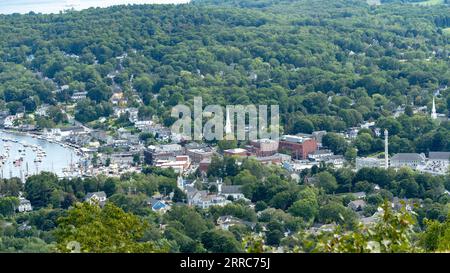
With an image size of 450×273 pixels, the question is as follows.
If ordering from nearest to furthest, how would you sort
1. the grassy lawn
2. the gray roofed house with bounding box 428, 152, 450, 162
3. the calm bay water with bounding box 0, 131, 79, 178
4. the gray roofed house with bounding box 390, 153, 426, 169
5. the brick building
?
the gray roofed house with bounding box 390, 153, 426, 169 < the gray roofed house with bounding box 428, 152, 450, 162 < the calm bay water with bounding box 0, 131, 79, 178 < the brick building < the grassy lawn

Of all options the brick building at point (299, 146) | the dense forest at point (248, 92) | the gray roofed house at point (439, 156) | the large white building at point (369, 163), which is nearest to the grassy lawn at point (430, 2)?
the dense forest at point (248, 92)

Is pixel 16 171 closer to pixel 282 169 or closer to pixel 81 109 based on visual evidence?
pixel 282 169

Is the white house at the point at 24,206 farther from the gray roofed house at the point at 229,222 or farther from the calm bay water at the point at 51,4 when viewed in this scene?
the calm bay water at the point at 51,4

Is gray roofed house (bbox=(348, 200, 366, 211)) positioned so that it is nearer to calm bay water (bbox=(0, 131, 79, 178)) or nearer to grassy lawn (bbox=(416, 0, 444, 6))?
calm bay water (bbox=(0, 131, 79, 178))

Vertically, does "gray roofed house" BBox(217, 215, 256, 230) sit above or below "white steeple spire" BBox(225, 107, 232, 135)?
above

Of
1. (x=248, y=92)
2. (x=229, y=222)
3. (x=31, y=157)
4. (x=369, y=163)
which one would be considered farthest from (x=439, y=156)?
(x=248, y=92)

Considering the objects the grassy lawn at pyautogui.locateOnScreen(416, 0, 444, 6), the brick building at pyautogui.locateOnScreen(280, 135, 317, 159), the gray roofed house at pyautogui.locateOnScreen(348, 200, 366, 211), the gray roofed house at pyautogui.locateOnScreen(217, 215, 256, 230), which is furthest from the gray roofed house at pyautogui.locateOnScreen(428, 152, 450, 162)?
the grassy lawn at pyautogui.locateOnScreen(416, 0, 444, 6)
